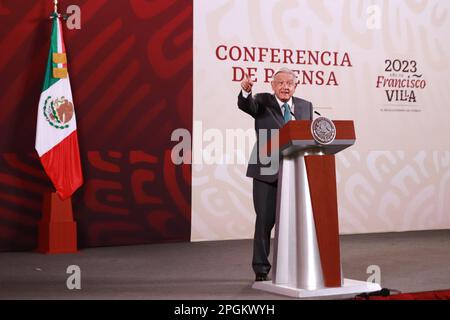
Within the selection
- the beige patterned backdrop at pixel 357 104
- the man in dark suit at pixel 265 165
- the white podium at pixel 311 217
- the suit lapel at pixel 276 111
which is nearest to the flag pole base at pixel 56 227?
the beige patterned backdrop at pixel 357 104

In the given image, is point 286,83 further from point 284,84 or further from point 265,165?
point 265,165

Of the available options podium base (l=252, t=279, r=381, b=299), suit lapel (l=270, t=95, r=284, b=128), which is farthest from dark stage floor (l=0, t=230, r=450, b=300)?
suit lapel (l=270, t=95, r=284, b=128)

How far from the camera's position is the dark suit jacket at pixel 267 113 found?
5.31 metres

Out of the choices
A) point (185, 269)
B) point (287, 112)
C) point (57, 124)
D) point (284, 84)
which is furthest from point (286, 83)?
point (57, 124)

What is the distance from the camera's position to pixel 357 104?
876 centimetres

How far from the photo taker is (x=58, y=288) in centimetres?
527

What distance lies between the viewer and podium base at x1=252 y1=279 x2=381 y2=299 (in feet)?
15.3

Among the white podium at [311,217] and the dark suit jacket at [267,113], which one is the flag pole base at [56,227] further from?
the white podium at [311,217]

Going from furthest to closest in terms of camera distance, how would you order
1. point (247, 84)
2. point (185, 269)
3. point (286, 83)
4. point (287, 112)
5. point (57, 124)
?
point (57, 124) < point (185, 269) < point (287, 112) < point (286, 83) < point (247, 84)

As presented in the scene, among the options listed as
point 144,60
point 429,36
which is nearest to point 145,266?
point 144,60

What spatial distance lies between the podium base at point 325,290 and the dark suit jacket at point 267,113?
77 cm

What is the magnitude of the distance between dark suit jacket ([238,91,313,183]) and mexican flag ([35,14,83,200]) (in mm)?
2327

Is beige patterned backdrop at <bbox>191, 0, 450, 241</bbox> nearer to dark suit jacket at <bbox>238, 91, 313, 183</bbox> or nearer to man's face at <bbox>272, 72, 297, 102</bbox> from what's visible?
dark suit jacket at <bbox>238, 91, 313, 183</bbox>

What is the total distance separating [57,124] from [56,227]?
937 millimetres
